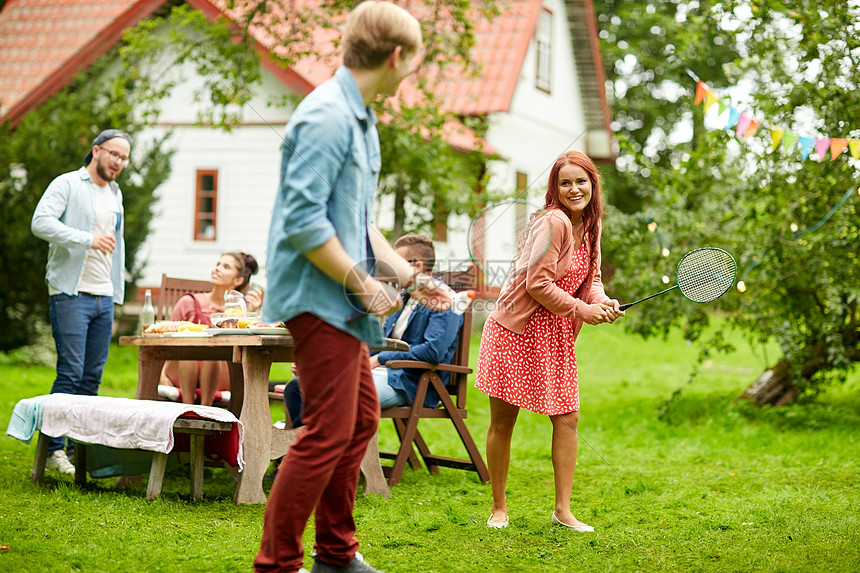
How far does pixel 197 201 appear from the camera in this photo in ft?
52.6

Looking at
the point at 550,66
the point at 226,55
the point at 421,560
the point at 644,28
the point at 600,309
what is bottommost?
the point at 421,560

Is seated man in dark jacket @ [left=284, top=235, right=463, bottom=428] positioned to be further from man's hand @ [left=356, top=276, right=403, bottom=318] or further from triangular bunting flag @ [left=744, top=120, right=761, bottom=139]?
triangular bunting flag @ [left=744, top=120, right=761, bottom=139]

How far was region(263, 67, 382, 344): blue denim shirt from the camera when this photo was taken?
8.95 ft

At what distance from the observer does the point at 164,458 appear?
4.66 m

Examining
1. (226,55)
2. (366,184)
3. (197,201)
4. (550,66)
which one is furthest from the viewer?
(550,66)

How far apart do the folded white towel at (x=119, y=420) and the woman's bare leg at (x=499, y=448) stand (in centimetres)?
126

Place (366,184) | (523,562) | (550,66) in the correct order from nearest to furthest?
(366,184) < (523,562) < (550,66)

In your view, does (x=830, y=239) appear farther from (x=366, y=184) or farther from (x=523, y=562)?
(x=366, y=184)

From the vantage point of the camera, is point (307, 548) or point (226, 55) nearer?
point (307, 548)

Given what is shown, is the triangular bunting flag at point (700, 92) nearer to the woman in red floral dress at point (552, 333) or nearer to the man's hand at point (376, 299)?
the woman in red floral dress at point (552, 333)

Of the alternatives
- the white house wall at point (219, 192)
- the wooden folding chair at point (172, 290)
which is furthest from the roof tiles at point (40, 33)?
the wooden folding chair at point (172, 290)

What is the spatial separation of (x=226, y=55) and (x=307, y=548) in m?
7.47

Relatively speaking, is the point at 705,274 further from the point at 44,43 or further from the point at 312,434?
the point at 44,43

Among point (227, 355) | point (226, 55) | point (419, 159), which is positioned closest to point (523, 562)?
point (227, 355)
